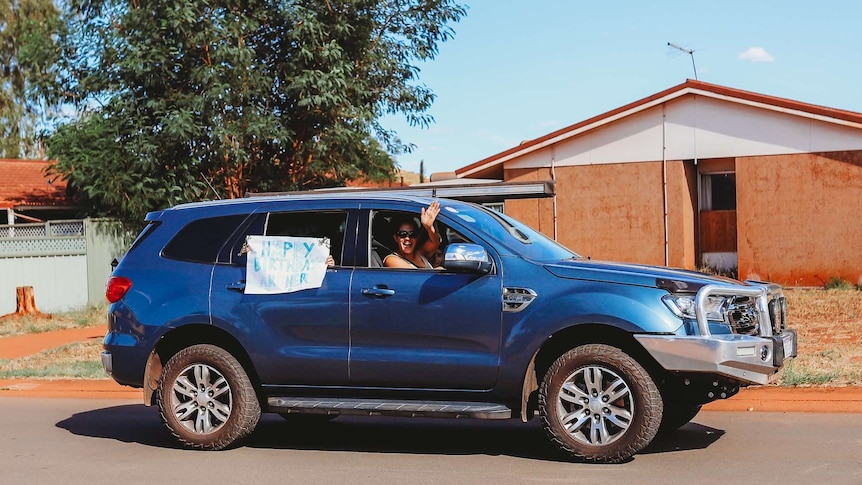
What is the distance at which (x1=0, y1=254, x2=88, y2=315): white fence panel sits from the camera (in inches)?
918

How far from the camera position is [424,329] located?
8.05m

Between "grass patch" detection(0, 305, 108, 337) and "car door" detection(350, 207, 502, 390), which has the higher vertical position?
"car door" detection(350, 207, 502, 390)

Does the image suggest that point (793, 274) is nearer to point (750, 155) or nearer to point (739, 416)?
point (750, 155)

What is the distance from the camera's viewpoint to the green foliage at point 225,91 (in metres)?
22.4

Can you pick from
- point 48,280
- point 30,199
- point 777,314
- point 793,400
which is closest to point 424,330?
point 777,314

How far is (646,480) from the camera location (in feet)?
23.5

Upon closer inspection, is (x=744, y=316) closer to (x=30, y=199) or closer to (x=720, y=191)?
(x=720, y=191)

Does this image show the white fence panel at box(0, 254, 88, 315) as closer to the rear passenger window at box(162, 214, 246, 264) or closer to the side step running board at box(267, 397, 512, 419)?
the rear passenger window at box(162, 214, 246, 264)

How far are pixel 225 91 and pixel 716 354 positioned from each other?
54.0 feet

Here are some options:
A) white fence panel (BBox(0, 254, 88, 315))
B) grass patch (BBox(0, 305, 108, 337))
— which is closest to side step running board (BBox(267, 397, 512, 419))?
grass patch (BBox(0, 305, 108, 337))

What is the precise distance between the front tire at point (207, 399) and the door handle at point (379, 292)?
1.20m

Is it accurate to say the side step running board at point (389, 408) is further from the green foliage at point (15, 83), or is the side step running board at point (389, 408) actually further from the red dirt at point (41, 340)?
the green foliage at point (15, 83)

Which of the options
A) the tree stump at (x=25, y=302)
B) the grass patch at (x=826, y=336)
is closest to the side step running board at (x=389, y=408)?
the grass patch at (x=826, y=336)

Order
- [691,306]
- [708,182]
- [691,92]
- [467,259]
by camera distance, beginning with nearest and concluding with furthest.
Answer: [691,306], [467,259], [691,92], [708,182]
